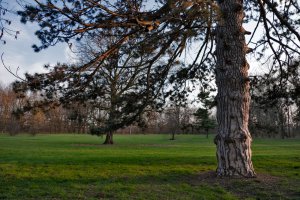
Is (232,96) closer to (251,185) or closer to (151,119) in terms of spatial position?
(251,185)

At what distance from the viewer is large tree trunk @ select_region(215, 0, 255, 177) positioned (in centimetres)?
753

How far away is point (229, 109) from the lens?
25.4ft

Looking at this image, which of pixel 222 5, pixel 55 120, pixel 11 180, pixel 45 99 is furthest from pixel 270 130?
pixel 55 120

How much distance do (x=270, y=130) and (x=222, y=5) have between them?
547 centimetres

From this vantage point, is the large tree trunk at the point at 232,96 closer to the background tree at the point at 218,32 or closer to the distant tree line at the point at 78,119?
the background tree at the point at 218,32

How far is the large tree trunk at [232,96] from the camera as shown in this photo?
24.7ft

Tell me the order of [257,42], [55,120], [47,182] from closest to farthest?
[47,182], [257,42], [55,120]

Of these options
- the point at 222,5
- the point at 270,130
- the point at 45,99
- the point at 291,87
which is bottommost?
the point at 270,130

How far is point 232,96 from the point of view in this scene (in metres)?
7.77

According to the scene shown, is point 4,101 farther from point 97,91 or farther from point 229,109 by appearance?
point 229,109

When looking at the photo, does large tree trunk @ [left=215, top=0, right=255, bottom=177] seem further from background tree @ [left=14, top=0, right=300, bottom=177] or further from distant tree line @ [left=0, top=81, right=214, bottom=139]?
distant tree line @ [left=0, top=81, right=214, bottom=139]

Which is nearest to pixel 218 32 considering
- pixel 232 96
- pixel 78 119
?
pixel 232 96

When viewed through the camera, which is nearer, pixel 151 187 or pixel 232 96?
pixel 151 187

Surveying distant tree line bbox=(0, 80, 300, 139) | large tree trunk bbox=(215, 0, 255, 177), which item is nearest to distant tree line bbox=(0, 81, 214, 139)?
distant tree line bbox=(0, 80, 300, 139)
